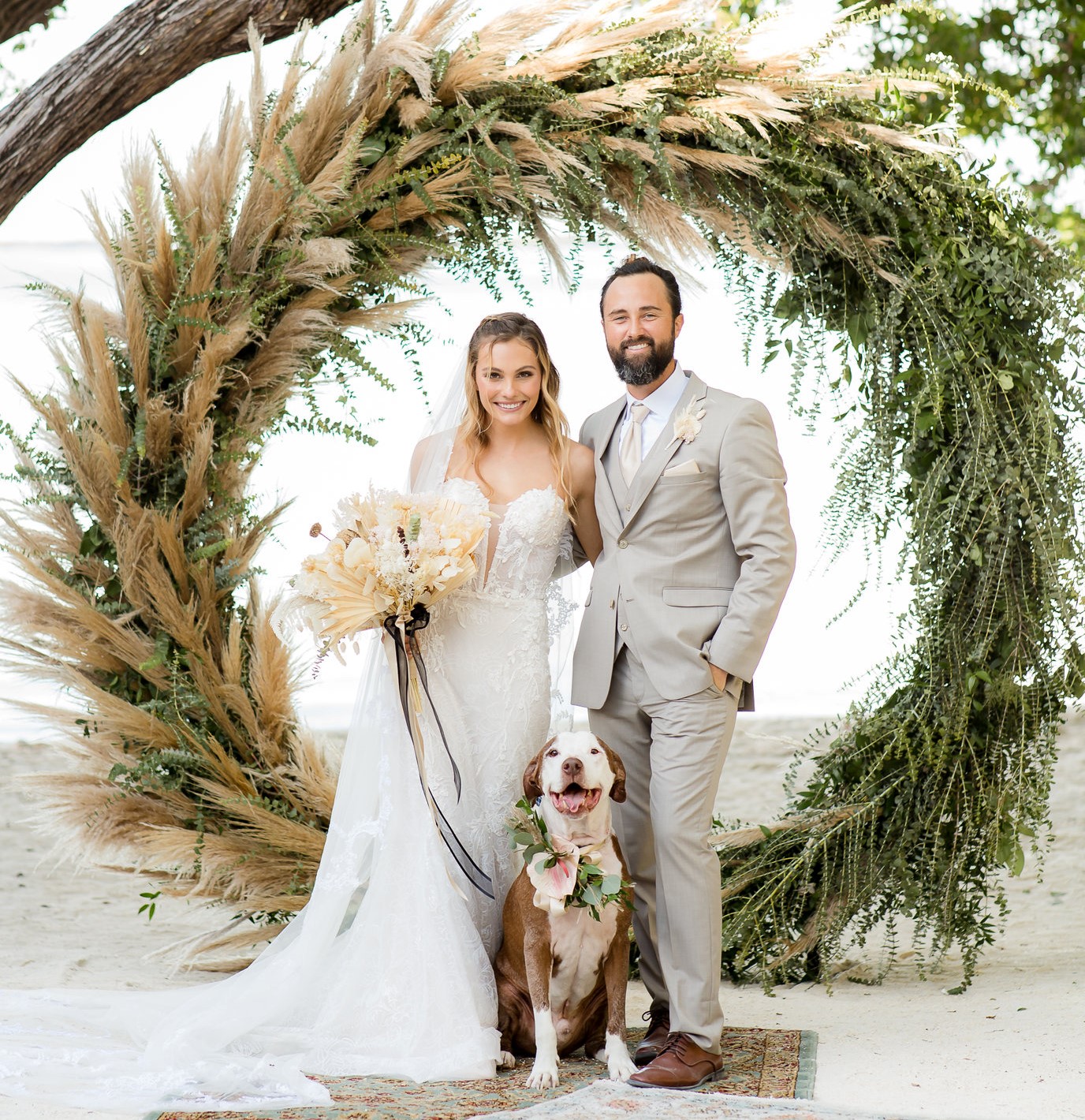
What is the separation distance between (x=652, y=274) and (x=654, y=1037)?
221cm

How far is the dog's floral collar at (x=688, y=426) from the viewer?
3.46m

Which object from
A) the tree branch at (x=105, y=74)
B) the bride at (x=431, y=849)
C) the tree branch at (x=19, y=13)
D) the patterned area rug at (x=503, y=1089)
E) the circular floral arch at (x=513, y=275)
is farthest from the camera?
the tree branch at (x=19, y=13)

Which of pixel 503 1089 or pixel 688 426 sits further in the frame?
pixel 688 426

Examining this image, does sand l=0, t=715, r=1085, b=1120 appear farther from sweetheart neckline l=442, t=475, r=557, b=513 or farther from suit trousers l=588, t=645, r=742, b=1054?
sweetheart neckline l=442, t=475, r=557, b=513

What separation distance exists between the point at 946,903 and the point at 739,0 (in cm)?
603

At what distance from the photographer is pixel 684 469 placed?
342cm

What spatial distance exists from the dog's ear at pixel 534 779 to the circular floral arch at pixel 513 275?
983mm

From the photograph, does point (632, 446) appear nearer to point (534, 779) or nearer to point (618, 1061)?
point (534, 779)

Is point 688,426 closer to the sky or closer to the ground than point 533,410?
closer to the ground

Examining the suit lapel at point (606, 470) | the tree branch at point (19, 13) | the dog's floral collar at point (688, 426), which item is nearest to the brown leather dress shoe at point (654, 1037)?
the suit lapel at point (606, 470)

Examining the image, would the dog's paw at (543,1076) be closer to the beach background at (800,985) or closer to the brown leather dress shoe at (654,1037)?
the brown leather dress shoe at (654,1037)

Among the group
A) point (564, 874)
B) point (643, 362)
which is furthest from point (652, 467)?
point (564, 874)

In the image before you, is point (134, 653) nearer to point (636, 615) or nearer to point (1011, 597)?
point (636, 615)

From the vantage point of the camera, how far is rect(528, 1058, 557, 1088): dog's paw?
315 centimetres
